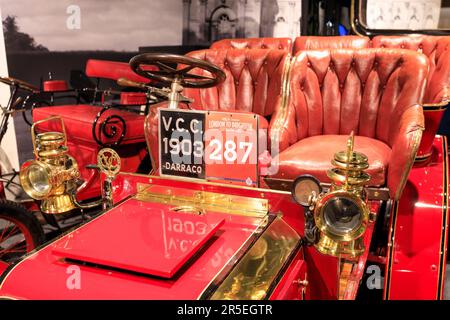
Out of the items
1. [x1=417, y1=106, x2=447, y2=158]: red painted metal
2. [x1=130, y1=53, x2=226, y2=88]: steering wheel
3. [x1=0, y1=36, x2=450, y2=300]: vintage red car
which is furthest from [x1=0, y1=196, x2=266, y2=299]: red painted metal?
[x1=417, y1=106, x2=447, y2=158]: red painted metal

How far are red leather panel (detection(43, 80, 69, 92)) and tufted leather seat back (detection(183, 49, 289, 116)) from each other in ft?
3.81

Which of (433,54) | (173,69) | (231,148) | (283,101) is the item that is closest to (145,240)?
(231,148)

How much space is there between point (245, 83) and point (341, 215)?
2.27m

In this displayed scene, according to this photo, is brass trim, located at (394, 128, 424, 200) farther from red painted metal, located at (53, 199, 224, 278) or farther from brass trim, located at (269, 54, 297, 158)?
red painted metal, located at (53, 199, 224, 278)

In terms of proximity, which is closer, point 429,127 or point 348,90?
point 429,127

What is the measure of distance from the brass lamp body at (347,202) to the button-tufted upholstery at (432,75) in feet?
4.51

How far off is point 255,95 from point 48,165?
6.83 ft

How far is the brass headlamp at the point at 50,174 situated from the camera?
1.60m

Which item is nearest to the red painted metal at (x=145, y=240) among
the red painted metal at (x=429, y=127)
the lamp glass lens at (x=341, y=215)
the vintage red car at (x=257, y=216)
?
the vintage red car at (x=257, y=216)

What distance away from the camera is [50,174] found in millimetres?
1591

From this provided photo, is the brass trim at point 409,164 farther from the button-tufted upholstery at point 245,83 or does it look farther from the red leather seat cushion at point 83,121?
the red leather seat cushion at point 83,121

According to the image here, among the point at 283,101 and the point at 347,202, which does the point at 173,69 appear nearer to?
the point at 347,202
